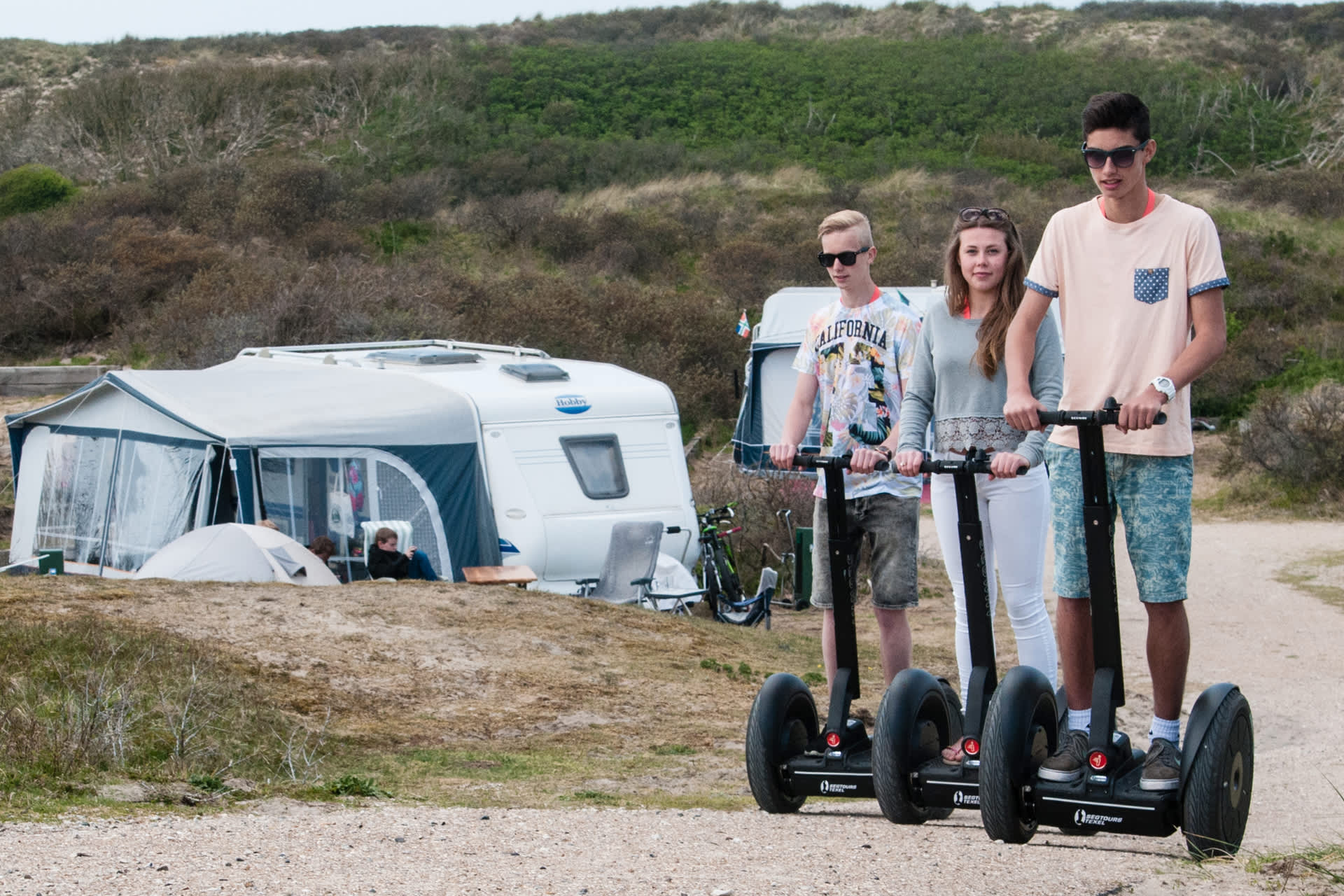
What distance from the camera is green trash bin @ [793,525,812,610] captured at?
41.1 ft

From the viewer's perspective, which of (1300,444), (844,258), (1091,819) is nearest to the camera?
(1091,819)

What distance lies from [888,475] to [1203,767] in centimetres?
147

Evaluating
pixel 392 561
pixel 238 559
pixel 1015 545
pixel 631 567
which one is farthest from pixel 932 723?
pixel 392 561

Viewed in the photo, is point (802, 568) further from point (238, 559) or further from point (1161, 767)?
point (1161, 767)

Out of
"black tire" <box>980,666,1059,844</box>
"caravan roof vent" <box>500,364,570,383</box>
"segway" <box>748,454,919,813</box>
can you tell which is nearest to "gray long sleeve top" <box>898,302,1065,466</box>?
"segway" <box>748,454,919,813</box>

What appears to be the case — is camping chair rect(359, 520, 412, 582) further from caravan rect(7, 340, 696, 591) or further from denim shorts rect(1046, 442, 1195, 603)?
denim shorts rect(1046, 442, 1195, 603)

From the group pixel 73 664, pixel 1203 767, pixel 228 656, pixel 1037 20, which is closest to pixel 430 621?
pixel 228 656

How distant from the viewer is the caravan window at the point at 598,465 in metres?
11.6

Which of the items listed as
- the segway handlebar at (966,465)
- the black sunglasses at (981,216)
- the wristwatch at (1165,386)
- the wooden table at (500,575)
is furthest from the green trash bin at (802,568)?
the wristwatch at (1165,386)

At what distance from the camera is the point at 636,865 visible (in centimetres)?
385

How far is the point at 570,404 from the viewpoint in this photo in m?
11.8

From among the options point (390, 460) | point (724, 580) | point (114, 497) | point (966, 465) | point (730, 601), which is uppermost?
point (966, 465)

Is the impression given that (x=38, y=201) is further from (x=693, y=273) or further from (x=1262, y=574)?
(x=1262, y=574)

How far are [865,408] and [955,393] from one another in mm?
543
